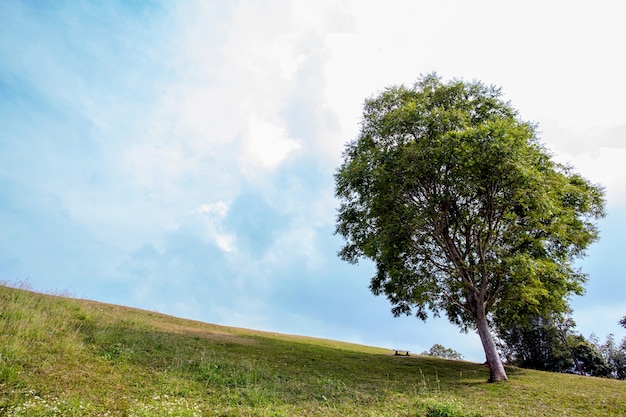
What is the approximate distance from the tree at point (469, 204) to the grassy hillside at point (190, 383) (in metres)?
5.13

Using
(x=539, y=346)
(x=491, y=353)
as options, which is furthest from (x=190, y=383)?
(x=539, y=346)

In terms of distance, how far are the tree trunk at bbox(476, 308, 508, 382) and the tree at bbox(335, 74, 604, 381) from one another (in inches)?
2.4

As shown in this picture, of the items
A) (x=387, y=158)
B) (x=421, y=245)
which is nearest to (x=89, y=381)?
(x=387, y=158)

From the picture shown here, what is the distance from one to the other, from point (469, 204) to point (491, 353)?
32.5 feet

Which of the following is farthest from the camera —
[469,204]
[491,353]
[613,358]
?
[613,358]

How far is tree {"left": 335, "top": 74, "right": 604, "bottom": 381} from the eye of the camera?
1953 cm

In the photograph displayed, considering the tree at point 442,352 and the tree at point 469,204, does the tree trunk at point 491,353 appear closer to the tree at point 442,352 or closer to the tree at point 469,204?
the tree at point 469,204

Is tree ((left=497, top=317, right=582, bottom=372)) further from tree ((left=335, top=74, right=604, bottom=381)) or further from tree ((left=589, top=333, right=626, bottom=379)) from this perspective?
tree ((left=335, top=74, right=604, bottom=381))

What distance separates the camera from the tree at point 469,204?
1953 centimetres

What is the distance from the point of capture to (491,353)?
69.0 ft

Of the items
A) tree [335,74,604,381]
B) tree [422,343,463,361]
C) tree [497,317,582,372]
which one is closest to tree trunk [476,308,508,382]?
tree [335,74,604,381]

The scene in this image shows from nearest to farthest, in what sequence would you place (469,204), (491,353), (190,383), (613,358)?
(190,383) → (491,353) → (469,204) → (613,358)

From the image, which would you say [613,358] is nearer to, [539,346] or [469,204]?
[539,346]

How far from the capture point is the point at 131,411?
952 cm
